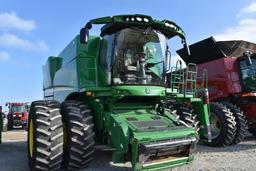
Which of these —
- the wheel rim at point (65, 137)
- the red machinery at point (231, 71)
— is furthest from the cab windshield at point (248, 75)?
the wheel rim at point (65, 137)

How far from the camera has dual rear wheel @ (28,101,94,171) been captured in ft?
21.2

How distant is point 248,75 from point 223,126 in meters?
3.20

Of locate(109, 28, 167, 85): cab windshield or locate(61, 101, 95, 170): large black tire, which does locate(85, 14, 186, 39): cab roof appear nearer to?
locate(109, 28, 167, 85): cab windshield

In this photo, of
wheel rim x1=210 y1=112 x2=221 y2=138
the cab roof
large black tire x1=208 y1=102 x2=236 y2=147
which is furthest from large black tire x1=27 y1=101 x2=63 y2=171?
wheel rim x1=210 y1=112 x2=221 y2=138

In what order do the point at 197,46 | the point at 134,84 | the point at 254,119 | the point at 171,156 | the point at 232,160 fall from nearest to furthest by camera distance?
1. the point at 171,156
2. the point at 134,84
3. the point at 232,160
4. the point at 254,119
5. the point at 197,46

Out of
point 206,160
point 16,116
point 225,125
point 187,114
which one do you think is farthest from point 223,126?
point 16,116

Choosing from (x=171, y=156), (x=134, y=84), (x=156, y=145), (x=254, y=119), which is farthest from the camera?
(x=254, y=119)

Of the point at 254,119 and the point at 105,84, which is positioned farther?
the point at 254,119

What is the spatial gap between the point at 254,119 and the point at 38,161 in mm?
7882

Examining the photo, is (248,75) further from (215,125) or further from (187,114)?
(187,114)

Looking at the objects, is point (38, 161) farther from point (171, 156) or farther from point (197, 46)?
point (197, 46)

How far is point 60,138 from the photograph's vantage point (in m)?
6.57

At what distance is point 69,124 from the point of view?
6.73 meters

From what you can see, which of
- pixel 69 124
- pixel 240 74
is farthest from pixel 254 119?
pixel 69 124
